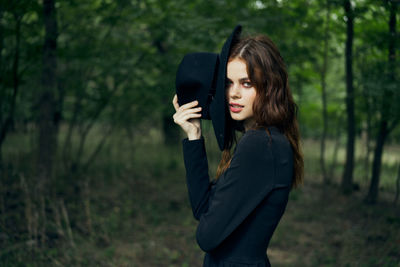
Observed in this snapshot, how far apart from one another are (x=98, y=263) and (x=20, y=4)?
3.07m

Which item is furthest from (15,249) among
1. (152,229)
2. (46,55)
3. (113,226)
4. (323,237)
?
(323,237)

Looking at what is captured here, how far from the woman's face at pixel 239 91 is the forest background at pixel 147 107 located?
271 centimetres

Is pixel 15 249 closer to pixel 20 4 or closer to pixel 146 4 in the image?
pixel 20 4

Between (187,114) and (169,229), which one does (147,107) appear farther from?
(187,114)

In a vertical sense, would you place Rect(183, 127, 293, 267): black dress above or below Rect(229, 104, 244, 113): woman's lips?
below

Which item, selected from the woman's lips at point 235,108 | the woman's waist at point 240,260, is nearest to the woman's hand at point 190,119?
the woman's lips at point 235,108

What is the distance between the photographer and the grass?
175 inches

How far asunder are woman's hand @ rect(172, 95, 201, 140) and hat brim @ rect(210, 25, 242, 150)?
0.26ft

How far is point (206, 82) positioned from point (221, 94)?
0.34ft

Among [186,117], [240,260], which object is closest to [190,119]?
[186,117]

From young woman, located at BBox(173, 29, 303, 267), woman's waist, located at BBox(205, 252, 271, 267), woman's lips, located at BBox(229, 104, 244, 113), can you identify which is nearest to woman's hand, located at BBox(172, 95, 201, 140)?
young woman, located at BBox(173, 29, 303, 267)

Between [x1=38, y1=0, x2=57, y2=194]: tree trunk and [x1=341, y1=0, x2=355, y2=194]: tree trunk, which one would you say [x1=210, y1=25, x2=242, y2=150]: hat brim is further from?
[x1=341, y1=0, x2=355, y2=194]: tree trunk

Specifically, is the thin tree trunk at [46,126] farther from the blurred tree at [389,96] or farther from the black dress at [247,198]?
the blurred tree at [389,96]

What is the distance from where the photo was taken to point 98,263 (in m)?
4.33
